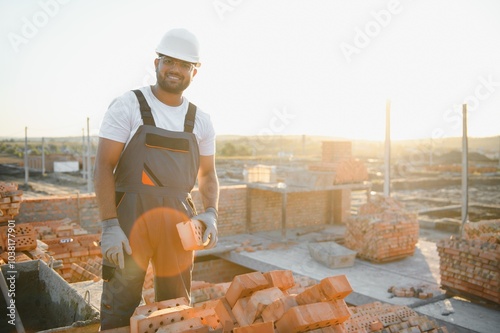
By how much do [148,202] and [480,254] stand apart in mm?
5715

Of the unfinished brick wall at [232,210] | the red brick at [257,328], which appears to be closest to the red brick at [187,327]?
the red brick at [257,328]

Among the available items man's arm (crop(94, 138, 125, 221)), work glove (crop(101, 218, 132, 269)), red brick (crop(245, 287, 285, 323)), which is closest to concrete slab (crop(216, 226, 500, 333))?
red brick (crop(245, 287, 285, 323))

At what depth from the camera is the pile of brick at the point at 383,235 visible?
8.83 m

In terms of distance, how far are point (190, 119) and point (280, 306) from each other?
1312mm

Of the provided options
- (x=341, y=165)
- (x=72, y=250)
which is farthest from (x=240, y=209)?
(x=72, y=250)

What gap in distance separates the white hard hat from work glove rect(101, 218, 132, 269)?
1088 mm

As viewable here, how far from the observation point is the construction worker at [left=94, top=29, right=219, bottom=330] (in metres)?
2.48

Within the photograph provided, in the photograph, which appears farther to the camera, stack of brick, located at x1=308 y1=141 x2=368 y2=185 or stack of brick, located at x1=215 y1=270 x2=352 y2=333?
stack of brick, located at x1=308 y1=141 x2=368 y2=185

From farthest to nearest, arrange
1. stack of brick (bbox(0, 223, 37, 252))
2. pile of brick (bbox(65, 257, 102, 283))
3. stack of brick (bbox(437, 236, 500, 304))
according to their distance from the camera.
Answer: stack of brick (bbox(437, 236, 500, 304)) → pile of brick (bbox(65, 257, 102, 283)) → stack of brick (bbox(0, 223, 37, 252))

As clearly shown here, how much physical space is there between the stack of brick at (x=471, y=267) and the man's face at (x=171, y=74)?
18.5ft

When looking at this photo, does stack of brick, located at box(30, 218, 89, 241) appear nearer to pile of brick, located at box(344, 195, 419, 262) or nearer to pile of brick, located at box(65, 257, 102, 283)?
pile of brick, located at box(65, 257, 102, 283)

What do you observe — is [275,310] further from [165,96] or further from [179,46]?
[179,46]

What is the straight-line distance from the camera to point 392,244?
8.96 meters

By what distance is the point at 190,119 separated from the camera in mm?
2762
